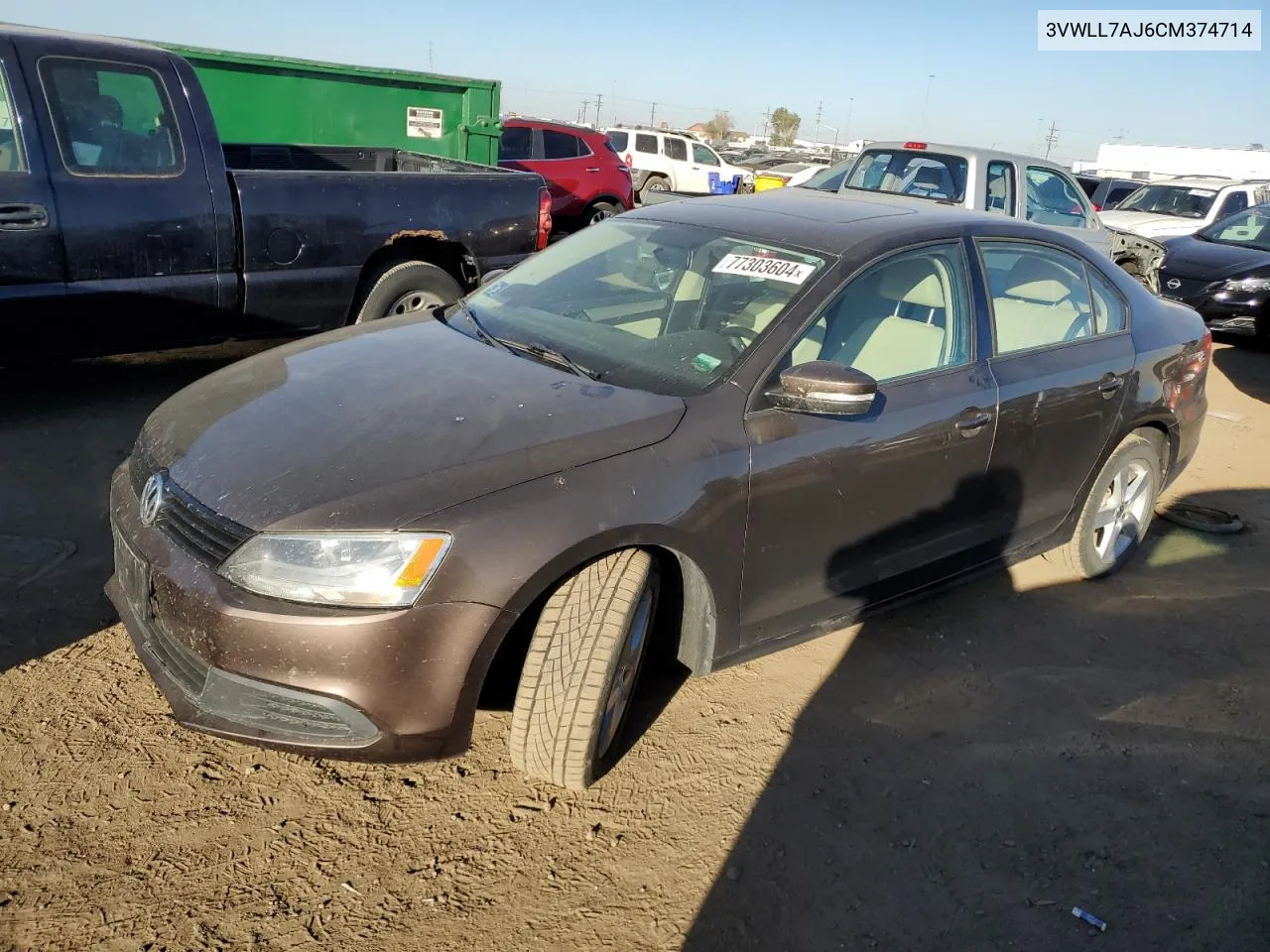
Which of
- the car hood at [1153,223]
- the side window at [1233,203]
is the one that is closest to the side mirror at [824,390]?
the car hood at [1153,223]

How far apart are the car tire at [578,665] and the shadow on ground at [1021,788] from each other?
521mm

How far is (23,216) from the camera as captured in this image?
474cm

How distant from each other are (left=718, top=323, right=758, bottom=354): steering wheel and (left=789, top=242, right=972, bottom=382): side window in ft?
0.53

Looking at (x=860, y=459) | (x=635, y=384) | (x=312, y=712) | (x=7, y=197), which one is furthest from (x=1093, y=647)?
(x=7, y=197)

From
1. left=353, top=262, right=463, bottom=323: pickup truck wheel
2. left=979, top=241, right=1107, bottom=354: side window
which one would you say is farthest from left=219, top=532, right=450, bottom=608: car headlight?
left=353, top=262, right=463, bottom=323: pickup truck wheel

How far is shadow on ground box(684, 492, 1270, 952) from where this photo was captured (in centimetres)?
253

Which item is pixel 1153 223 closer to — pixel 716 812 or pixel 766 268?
pixel 766 268

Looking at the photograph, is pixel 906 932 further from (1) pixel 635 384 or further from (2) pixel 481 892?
(1) pixel 635 384

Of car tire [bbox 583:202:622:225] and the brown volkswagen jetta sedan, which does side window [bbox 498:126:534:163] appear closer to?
car tire [bbox 583:202:622:225]

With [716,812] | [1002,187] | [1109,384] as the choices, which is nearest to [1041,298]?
[1109,384]

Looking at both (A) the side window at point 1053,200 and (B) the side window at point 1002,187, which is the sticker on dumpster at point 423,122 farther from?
(A) the side window at point 1053,200

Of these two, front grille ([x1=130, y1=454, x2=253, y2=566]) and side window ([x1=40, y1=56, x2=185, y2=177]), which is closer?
front grille ([x1=130, y1=454, x2=253, y2=566])

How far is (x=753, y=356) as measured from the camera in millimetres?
3051

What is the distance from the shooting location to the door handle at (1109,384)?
13.1ft
